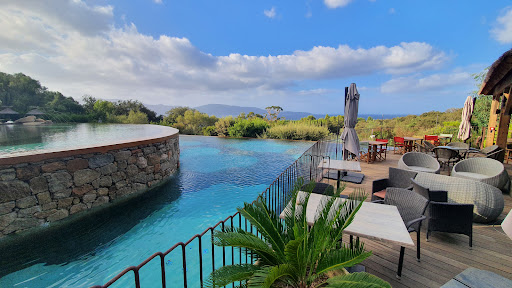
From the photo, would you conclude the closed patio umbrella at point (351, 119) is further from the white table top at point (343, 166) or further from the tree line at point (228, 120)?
the tree line at point (228, 120)

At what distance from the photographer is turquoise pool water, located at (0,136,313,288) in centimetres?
296

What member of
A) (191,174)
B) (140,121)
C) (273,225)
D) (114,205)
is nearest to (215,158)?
(191,174)

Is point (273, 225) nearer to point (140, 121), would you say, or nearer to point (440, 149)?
point (440, 149)

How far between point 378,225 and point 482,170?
14.3ft

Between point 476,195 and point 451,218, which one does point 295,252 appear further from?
point 476,195

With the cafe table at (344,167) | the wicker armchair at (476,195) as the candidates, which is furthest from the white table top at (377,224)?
the wicker armchair at (476,195)

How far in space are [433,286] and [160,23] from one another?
49.6ft

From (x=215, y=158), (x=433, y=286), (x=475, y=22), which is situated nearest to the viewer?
(x=433, y=286)

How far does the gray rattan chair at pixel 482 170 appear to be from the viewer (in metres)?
A: 3.99

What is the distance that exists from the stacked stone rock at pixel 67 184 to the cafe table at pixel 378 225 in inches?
186

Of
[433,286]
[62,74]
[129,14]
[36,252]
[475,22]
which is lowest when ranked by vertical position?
[36,252]

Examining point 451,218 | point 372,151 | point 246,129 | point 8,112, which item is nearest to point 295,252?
point 451,218

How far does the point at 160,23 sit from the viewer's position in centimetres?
1194

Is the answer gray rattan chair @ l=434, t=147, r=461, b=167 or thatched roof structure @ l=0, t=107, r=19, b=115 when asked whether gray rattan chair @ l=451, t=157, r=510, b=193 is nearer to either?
gray rattan chair @ l=434, t=147, r=461, b=167
